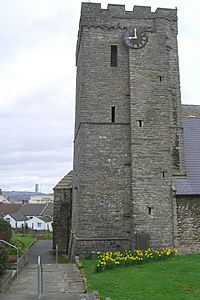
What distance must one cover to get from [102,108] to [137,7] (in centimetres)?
669

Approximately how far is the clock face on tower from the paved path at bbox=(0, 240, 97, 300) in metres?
12.6

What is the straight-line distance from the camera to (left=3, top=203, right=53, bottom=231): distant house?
58875mm

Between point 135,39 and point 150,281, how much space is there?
13695mm

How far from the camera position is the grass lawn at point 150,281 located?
9.88 metres

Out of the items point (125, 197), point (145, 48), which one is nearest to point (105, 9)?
point (145, 48)

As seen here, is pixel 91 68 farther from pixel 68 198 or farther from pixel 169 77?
pixel 68 198

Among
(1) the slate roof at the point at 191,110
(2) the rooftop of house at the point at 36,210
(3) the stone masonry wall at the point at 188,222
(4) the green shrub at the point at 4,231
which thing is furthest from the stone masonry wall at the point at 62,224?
(2) the rooftop of house at the point at 36,210

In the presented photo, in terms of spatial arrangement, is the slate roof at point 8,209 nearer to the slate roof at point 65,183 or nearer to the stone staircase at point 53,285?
the slate roof at point 65,183

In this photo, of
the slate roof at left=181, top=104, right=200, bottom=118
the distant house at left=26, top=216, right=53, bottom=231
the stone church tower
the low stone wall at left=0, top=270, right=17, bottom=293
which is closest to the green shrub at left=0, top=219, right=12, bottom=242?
the stone church tower

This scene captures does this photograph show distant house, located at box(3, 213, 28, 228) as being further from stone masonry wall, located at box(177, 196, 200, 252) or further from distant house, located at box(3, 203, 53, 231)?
stone masonry wall, located at box(177, 196, 200, 252)

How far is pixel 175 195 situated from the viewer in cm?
1827

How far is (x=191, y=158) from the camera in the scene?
20.0 metres

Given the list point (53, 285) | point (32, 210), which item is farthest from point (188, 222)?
point (32, 210)

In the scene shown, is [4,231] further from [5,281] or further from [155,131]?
[155,131]
